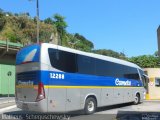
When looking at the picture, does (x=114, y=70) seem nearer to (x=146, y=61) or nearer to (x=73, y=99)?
(x=73, y=99)

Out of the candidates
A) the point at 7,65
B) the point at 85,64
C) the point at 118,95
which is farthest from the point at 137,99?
the point at 7,65

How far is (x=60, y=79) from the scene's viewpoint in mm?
17438

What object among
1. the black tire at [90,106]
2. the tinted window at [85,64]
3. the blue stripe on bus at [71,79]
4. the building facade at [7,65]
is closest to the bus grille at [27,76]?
the blue stripe on bus at [71,79]

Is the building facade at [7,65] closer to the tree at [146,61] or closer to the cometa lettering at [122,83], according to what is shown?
the cometa lettering at [122,83]

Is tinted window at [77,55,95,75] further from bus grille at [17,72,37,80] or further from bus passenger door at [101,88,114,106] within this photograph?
bus grille at [17,72,37,80]

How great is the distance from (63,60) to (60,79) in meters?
0.95

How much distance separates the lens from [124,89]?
78.1 feet

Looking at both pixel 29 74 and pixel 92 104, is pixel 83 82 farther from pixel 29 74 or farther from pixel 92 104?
pixel 29 74

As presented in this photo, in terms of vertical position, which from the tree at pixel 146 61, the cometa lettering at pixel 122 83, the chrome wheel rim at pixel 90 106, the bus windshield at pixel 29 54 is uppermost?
the tree at pixel 146 61

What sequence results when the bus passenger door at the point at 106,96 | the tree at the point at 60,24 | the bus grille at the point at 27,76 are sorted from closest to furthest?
the bus grille at the point at 27,76 → the bus passenger door at the point at 106,96 → the tree at the point at 60,24

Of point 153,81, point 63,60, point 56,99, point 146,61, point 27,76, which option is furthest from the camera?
point 146,61

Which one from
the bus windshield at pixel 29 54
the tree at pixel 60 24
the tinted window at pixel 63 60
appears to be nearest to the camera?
A: the bus windshield at pixel 29 54

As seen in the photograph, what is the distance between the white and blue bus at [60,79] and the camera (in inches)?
663

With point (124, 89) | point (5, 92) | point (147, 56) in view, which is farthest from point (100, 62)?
point (147, 56)
